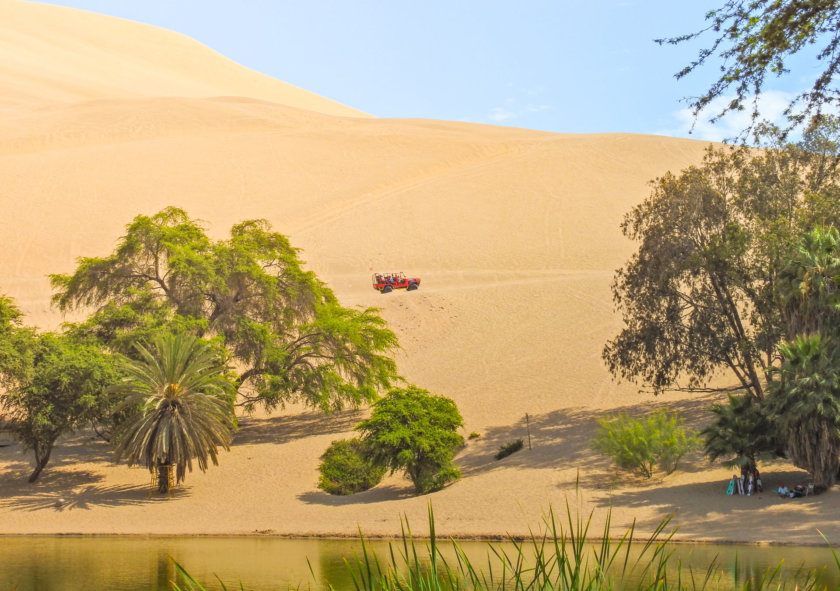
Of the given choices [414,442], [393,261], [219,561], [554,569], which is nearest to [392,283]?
[393,261]

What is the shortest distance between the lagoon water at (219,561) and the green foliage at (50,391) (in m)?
5.28

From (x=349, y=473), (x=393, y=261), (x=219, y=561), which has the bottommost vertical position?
(x=219, y=561)

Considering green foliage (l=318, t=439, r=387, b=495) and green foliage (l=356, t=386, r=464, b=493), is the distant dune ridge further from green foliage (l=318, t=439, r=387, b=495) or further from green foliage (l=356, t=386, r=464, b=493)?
green foliage (l=356, t=386, r=464, b=493)

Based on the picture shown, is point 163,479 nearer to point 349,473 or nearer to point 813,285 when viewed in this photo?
point 349,473

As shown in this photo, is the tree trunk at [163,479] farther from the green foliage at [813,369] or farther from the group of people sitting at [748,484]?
the green foliage at [813,369]

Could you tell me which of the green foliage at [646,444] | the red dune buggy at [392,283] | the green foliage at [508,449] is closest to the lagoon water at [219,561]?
the green foliage at [646,444]

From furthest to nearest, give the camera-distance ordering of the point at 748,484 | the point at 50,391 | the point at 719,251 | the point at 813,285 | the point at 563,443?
the point at 563,443 < the point at 50,391 < the point at 719,251 < the point at 813,285 < the point at 748,484

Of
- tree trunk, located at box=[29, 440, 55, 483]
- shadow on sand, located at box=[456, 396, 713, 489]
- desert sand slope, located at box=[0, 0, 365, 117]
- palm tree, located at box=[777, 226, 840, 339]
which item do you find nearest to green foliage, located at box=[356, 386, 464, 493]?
shadow on sand, located at box=[456, 396, 713, 489]

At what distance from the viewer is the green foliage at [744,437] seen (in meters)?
21.5

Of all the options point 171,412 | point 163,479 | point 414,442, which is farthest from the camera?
point 163,479

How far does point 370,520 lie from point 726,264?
546 inches

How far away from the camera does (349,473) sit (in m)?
27.3

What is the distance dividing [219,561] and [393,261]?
41.8 m

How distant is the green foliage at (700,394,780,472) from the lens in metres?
21.5
